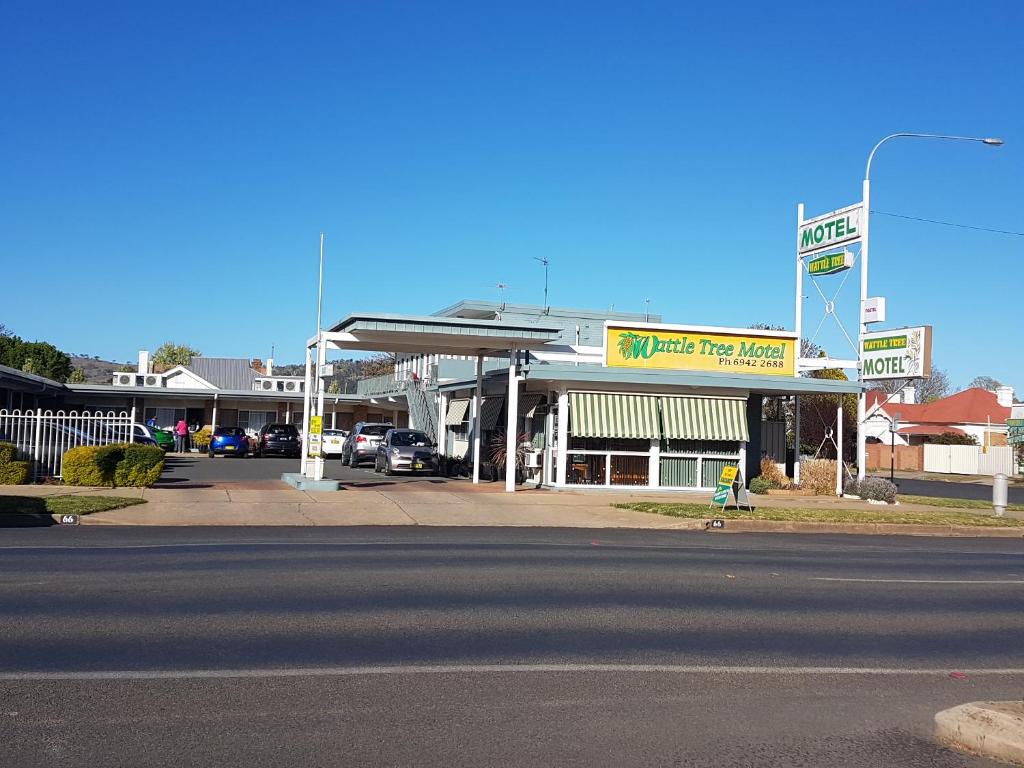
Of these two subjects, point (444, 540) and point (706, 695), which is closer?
point (706, 695)

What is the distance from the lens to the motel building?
26.8 meters

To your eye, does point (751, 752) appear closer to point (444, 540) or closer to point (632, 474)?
point (444, 540)

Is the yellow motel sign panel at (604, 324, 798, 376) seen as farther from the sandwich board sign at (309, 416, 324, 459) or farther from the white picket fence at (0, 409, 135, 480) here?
the white picket fence at (0, 409, 135, 480)

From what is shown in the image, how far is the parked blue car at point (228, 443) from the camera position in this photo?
4625 cm

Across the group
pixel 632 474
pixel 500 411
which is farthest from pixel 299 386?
pixel 632 474

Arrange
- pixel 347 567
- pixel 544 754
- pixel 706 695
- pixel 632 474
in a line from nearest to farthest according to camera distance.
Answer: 1. pixel 544 754
2. pixel 706 695
3. pixel 347 567
4. pixel 632 474

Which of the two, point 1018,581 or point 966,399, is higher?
point 966,399

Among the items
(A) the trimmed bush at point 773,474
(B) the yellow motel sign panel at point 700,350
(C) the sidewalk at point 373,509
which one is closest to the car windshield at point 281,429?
(C) the sidewalk at point 373,509

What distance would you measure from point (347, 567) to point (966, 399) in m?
67.7

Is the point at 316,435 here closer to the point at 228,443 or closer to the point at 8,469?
the point at 8,469

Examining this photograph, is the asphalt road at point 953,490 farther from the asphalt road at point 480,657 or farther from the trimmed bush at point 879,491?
the asphalt road at point 480,657

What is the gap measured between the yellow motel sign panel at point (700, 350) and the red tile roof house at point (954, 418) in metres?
37.4

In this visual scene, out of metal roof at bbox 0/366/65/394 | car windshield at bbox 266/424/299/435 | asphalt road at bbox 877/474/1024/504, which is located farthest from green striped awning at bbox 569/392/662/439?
car windshield at bbox 266/424/299/435

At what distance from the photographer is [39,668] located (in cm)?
752
